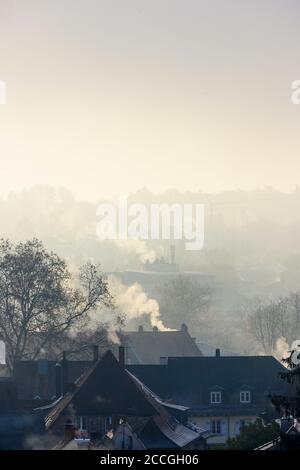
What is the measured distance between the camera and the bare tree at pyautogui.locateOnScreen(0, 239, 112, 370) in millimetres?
98875

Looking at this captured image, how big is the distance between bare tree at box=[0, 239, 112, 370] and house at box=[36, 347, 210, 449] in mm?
18721

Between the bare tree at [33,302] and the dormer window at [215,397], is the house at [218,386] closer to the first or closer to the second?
the dormer window at [215,397]

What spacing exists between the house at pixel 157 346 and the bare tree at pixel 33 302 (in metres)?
23.7

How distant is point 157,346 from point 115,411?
176 feet

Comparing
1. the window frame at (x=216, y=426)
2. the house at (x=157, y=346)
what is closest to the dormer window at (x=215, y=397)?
the window frame at (x=216, y=426)

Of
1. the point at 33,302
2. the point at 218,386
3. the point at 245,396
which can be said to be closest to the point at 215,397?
the point at 218,386

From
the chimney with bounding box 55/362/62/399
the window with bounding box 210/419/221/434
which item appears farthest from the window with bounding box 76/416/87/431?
the window with bounding box 210/419/221/434

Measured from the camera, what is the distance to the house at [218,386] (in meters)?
93.7

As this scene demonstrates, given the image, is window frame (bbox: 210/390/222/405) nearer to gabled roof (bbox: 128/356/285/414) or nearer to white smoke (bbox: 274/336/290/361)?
gabled roof (bbox: 128/356/285/414)

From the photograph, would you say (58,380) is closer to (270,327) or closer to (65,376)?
(65,376)
